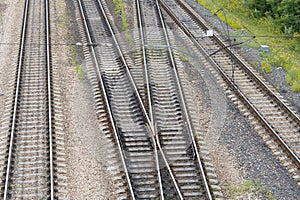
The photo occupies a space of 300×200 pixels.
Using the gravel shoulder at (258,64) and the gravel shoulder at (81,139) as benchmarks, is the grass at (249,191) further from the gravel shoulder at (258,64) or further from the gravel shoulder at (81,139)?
the gravel shoulder at (258,64)

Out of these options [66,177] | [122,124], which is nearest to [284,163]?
[122,124]

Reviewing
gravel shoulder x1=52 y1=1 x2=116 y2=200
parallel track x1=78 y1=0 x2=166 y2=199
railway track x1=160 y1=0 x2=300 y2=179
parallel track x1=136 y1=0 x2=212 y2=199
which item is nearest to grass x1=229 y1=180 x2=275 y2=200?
parallel track x1=136 y1=0 x2=212 y2=199

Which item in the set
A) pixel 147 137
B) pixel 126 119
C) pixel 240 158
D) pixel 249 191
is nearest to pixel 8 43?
pixel 126 119

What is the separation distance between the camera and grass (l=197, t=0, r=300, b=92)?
16816 mm

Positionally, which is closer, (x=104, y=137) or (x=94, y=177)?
(x=94, y=177)

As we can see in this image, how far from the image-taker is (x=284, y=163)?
11344 mm

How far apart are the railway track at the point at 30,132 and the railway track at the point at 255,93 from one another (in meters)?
5.86

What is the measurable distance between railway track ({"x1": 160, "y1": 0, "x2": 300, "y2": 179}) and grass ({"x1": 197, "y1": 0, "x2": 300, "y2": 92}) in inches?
43.3

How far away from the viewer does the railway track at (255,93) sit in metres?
12.2

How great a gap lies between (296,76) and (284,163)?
576 cm

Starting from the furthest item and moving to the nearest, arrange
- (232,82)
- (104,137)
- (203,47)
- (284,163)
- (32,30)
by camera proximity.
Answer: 1. (32,30)
2. (203,47)
3. (232,82)
4. (104,137)
5. (284,163)

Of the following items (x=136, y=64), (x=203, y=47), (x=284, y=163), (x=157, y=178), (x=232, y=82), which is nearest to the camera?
(x=157, y=178)

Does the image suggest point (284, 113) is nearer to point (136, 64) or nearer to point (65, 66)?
point (136, 64)

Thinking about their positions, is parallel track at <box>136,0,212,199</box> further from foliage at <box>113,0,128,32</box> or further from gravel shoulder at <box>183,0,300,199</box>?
foliage at <box>113,0,128,32</box>
